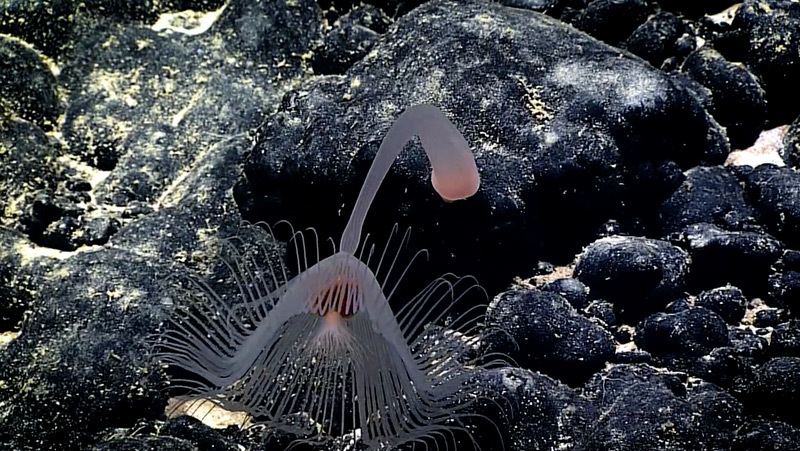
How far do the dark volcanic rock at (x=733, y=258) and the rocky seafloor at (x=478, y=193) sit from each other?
0.01m

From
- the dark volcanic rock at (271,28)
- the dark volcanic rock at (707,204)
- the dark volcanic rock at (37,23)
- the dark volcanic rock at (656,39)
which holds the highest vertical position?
the dark volcanic rock at (37,23)

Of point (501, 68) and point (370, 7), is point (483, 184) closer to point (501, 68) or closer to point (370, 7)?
point (501, 68)

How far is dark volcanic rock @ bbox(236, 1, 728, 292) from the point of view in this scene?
4.17 meters

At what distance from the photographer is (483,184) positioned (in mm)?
4109

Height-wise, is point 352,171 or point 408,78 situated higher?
point 408,78

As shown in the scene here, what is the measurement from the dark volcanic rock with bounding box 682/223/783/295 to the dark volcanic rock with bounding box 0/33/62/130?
13.9 feet

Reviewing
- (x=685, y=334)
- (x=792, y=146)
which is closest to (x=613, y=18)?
(x=792, y=146)

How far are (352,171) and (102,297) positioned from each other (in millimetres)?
1476

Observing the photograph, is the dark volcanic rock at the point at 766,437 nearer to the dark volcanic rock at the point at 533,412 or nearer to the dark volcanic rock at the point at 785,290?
the dark volcanic rock at the point at 533,412

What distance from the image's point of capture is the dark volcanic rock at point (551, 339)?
12.0 feet

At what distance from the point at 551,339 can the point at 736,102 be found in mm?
2337

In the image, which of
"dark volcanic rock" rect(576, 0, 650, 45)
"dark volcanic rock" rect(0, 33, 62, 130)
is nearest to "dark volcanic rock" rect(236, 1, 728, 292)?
"dark volcanic rock" rect(576, 0, 650, 45)

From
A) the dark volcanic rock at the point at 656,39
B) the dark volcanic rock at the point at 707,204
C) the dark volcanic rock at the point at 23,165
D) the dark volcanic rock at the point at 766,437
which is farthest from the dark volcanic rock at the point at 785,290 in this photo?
the dark volcanic rock at the point at 23,165

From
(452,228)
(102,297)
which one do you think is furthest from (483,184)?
(102,297)
